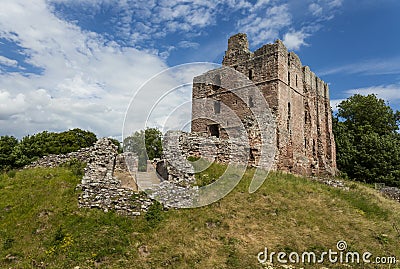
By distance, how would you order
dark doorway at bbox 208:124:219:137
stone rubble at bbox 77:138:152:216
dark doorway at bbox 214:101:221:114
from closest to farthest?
1. stone rubble at bbox 77:138:152:216
2. dark doorway at bbox 208:124:219:137
3. dark doorway at bbox 214:101:221:114

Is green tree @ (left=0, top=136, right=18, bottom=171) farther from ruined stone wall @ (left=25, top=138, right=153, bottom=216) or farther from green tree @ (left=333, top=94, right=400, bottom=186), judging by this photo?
green tree @ (left=333, top=94, right=400, bottom=186)

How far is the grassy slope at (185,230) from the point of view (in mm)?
9039

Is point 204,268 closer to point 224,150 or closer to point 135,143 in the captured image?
point 224,150

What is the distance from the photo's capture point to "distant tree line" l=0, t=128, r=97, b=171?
32.9 meters

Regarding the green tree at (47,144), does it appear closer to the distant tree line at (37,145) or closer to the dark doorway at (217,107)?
the distant tree line at (37,145)

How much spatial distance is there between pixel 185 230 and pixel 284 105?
16920 millimetres

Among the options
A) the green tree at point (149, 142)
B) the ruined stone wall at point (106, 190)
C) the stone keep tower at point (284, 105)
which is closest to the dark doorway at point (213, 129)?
the stone keep tower at point (284, 105)

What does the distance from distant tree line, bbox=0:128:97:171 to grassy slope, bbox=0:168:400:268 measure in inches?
830

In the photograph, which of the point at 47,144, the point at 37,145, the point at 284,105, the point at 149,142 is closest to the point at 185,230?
the point at 284,105

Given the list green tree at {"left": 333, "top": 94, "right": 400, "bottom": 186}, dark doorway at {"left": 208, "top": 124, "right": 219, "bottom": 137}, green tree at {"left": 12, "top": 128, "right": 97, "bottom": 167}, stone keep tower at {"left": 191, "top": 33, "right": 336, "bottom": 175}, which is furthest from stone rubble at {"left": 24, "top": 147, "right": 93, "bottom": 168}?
green tree at {"left": 333, "top": 94, "right": 400, "bottom": 186}

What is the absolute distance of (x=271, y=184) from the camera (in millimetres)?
14711

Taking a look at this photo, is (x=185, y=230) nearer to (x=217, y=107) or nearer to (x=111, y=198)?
(x=111, y=198)

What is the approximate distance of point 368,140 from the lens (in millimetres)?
32188

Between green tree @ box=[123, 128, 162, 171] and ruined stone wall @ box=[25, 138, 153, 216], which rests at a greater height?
green tree @ box=[123, 128, 162, 171]
